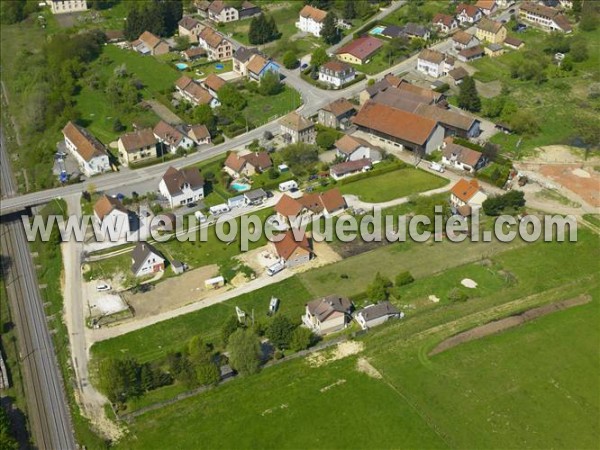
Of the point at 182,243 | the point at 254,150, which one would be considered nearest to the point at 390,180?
the point at 254,150

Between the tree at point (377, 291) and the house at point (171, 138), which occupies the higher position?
the house at point (171, 138)

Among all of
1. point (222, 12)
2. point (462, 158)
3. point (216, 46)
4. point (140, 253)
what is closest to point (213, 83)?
point (216, 46)

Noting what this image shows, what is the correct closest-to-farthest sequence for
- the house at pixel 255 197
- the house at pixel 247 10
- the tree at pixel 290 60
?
the house at pixel 255 197
the tree at pixel 290 60
the house at pixel 247 10

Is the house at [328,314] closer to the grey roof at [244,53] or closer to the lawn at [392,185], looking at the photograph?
the lawn at [392,185]

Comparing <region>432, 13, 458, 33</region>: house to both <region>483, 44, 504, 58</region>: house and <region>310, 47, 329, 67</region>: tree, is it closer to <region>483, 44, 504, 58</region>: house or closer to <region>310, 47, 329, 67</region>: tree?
<region>483, 44, 504, 58</region>: house

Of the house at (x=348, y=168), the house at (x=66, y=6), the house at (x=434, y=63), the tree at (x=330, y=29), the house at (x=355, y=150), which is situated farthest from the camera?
the house at (x=66, y=6)

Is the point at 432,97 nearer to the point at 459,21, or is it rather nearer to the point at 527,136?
the point at 527,136

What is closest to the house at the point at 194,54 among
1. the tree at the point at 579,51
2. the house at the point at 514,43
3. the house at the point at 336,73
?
the house at the point at 336,73
